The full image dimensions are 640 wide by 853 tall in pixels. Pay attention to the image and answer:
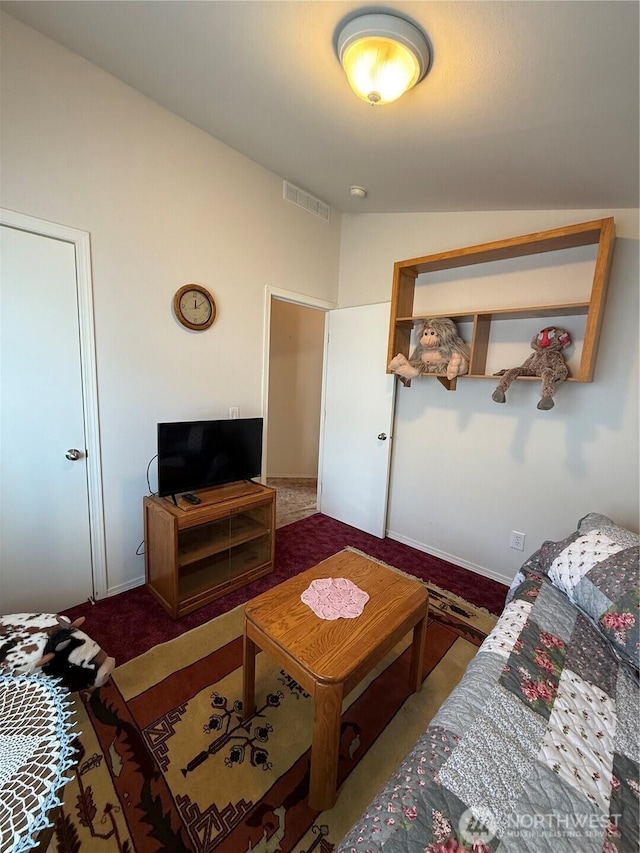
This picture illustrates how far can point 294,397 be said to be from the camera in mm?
4707

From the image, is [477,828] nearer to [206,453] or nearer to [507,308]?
[206,453]

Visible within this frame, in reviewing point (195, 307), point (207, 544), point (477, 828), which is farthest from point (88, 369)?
point (477, 828)

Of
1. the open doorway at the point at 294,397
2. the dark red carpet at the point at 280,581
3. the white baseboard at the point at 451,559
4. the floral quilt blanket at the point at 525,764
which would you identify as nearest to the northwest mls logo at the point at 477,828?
the floral quilt blanket at the point at 525,764

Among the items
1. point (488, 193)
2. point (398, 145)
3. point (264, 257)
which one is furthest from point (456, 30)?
point (264, 257)

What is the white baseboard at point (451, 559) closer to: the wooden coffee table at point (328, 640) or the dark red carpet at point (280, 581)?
the dark red carpet at point (280, 581)

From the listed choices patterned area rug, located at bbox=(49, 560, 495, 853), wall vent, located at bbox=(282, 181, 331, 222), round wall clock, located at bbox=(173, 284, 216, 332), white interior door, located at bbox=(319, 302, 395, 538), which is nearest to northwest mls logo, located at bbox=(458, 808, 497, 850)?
patterned area rug, located at bbox=(49, 560, 495, 853)

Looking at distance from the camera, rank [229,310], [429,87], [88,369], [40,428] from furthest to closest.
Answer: [229,310] < [88,369] < [40,428] < [429,87]

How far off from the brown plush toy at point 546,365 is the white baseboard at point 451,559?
1.27 metres

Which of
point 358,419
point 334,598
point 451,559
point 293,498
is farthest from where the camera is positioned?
point 293,498

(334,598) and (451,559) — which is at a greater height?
(334,598)

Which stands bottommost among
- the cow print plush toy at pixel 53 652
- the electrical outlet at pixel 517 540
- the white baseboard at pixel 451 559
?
the white baseboard at pixel 451 559

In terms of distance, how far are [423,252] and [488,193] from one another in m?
0.64

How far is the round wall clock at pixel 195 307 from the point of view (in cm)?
229

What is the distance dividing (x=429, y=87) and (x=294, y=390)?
3.48 meters
